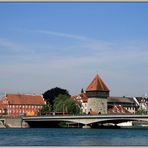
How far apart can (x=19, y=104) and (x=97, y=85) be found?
16.9 m

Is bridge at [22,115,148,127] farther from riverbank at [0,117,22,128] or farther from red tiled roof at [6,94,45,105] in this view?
red tiled roof at [6,94,45,105]

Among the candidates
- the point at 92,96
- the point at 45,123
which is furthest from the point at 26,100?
the point at 45,123

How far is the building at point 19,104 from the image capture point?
271 ft

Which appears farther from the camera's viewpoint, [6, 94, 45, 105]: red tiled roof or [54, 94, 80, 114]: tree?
[6, 94, 45, 105]: red tiled roof

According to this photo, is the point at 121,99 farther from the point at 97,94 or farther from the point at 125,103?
the point at 97,94

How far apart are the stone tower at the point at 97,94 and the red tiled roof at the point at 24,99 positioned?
1359cm

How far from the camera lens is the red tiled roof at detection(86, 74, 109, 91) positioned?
7225 cm

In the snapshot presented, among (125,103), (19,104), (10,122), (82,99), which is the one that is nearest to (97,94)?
(10,122)

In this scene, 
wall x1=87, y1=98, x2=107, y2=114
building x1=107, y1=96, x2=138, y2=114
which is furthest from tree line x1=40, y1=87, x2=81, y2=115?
building x1=107, y1=96, x2=138, y2=114

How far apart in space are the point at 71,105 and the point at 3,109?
19.6 m

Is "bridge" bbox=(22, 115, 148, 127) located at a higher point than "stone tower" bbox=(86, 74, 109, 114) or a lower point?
lower

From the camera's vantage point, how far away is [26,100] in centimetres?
8438

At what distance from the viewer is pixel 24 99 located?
277 feet

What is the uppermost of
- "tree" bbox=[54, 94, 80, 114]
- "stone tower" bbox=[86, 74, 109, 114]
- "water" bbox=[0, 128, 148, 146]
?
"stone tower" bbox=[86, 74, 109, 114]
